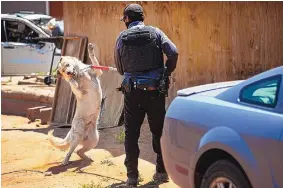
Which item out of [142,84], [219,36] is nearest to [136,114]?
[142,84]

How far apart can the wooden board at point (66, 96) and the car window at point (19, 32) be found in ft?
22.6

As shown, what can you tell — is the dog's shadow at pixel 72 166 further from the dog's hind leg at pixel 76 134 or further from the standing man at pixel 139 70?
the standing man at pixel 139 70

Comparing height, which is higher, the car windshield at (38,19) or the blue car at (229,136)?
the car windshield at (38,19)

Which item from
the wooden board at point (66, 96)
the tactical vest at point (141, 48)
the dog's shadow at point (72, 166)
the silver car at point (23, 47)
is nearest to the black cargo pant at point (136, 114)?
the tactical vest at point (141, 48)

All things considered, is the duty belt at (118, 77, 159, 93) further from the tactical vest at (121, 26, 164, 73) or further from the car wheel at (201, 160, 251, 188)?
the car wheel at (201, 160, 251, 188)

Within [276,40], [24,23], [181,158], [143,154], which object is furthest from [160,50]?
[24,23]

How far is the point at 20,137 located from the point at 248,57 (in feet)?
13.7

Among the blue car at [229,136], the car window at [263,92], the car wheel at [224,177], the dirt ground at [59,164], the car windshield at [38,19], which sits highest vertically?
the car windshield at [38,19]

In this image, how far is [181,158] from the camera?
4.82 meters

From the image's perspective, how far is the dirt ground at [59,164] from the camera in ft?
22.8

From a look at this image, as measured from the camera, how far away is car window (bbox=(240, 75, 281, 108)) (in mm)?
4191

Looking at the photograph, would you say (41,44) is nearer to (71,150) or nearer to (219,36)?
(219,36)

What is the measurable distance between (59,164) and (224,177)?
4031 mm

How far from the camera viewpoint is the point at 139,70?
6.18 m
